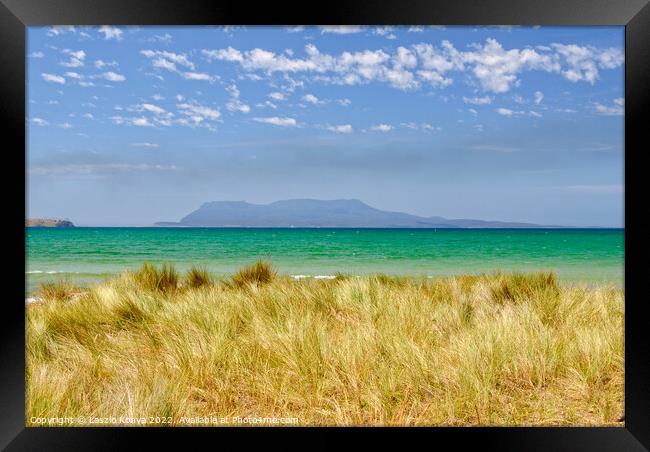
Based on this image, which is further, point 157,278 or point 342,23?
point 157,278

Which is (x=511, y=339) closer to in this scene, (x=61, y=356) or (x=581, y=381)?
(x=581, y=381)

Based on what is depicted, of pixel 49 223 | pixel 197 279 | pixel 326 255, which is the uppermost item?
pixel 49 223

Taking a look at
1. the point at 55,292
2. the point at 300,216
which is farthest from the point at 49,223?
the point at 55,292

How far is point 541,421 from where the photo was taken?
2080mm

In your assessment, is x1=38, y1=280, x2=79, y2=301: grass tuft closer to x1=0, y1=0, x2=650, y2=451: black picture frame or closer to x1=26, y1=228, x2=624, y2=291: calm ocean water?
x1=0, y1=0, x2=650, y2=451: black picture frame

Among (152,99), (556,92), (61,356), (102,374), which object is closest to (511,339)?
(102,374)

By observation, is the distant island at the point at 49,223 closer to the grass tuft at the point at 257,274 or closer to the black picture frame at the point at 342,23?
the grass tuft at the point at 257,274

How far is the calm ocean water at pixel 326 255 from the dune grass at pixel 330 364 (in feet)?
30.1

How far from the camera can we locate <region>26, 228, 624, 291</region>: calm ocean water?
1506cm

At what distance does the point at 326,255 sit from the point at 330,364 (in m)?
16.6

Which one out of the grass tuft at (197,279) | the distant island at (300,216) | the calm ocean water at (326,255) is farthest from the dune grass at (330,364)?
the distant island at (300,216)

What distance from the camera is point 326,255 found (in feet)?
62.4

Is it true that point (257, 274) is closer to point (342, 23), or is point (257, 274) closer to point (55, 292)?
point (55, 292)

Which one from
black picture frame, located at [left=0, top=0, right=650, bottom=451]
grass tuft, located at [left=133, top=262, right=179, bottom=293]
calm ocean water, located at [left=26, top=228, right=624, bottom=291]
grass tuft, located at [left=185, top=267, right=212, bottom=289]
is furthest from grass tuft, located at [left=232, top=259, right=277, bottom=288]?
calm ocean water, located at [left=26, top=228, right=624, bottom=291]
